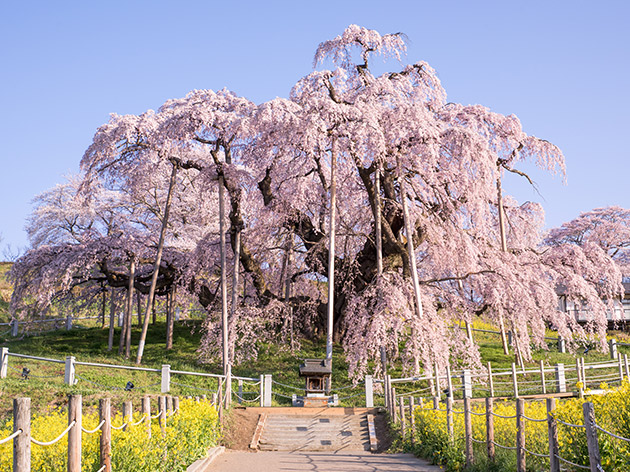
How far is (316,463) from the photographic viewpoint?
12.1m

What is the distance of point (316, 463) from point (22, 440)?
302 inches

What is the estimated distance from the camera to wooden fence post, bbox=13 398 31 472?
5387mm

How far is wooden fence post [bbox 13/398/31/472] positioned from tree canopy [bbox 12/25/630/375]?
16963 millimetres

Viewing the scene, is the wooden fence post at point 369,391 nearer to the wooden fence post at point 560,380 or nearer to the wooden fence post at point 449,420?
the wooden fence post at point 560,380

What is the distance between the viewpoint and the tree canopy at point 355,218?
22.4 metres

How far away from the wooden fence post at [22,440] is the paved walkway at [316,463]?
5.98 meters

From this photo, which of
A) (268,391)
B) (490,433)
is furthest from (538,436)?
(268,391)

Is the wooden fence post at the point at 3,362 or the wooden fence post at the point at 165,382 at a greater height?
the wooden fence post at the point at 3,362

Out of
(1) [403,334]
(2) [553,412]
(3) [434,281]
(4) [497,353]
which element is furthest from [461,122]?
(2) [553,412]

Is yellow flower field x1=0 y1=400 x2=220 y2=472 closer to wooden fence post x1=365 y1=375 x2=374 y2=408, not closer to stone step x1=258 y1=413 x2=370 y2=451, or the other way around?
stone step x1=258 y1=413 x2=370 y2=451

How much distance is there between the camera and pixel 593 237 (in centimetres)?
3944

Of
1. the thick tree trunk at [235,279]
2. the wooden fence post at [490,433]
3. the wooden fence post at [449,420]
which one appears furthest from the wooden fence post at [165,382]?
the wooden fence post at [490,433]

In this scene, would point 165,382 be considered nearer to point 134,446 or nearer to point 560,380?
point 134,446

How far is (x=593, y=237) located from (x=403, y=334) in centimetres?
2303
